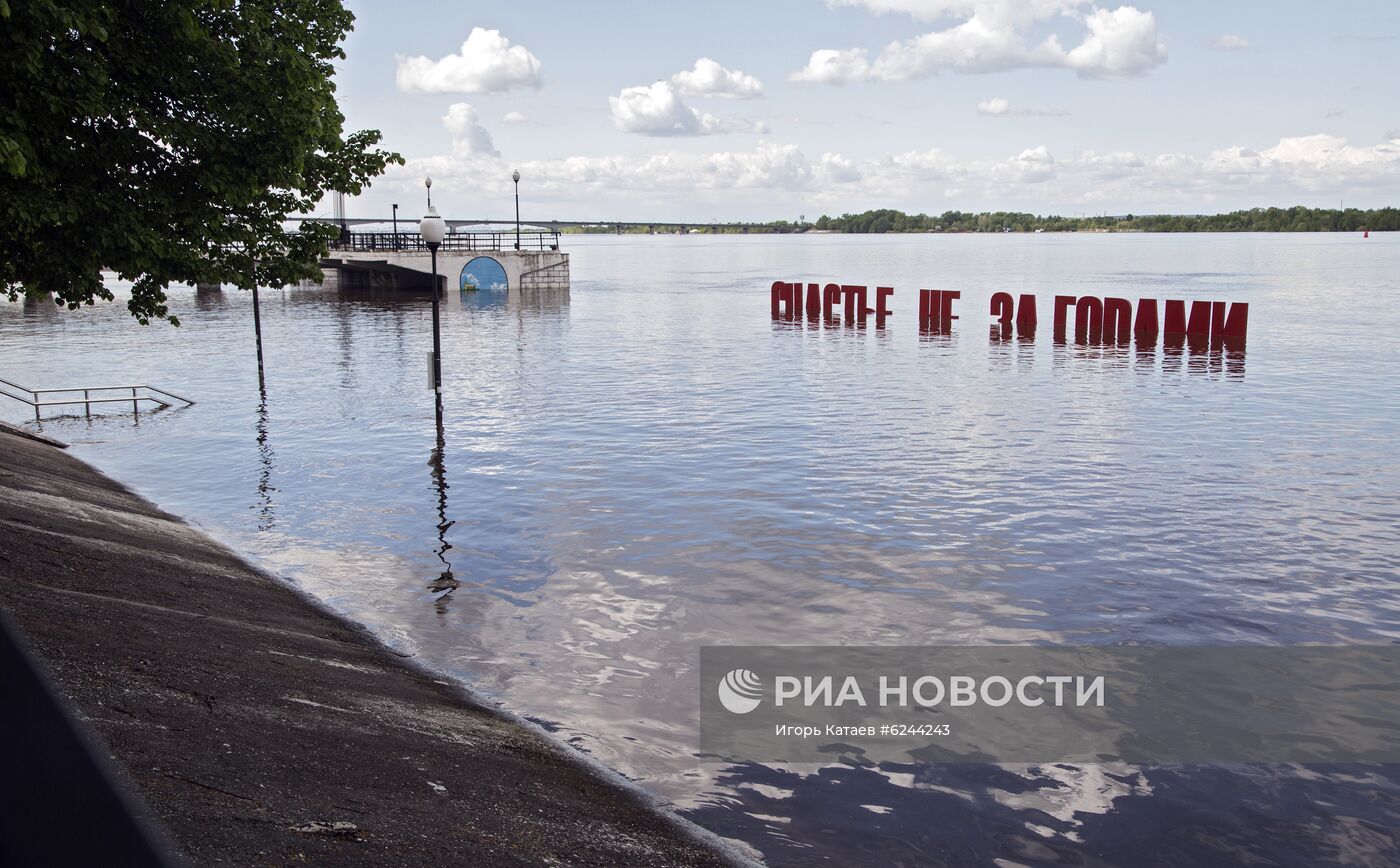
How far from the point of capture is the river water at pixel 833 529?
9.62m

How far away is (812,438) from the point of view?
27.4 m

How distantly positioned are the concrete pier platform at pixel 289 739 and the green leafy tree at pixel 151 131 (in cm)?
499

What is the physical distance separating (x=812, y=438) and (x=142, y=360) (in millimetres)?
32459

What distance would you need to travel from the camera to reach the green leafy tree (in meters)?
14.8

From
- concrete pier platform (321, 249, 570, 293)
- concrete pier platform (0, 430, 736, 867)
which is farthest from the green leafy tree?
concrete pier platform (321, 249, 570, 293)

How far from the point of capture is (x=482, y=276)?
9169 cm

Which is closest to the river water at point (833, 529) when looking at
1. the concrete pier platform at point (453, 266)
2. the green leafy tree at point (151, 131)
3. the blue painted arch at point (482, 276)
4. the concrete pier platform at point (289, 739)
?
the concrete pier platform at point (289, 739)

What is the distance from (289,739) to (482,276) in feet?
283

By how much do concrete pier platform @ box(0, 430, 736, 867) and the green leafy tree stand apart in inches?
196

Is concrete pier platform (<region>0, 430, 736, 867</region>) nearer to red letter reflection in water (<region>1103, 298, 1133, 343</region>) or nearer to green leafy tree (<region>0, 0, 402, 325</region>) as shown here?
green leafy tree (<region>0, 0, 402, 325</region>)

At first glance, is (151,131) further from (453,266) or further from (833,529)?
(453,266)

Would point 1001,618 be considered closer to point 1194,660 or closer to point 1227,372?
point 1194,660

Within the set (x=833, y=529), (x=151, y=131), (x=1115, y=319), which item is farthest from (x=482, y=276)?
(x=833, y=529)

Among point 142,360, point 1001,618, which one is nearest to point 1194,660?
point 1001,618
